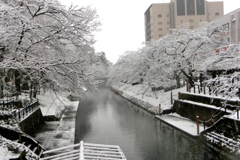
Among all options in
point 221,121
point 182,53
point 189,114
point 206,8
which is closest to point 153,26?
point 206,8

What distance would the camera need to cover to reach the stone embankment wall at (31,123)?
43.8ft

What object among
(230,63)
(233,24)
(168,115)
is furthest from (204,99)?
(233,24)

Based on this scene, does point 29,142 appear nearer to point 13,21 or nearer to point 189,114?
point 13,21

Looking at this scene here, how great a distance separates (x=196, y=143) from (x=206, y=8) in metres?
69.2

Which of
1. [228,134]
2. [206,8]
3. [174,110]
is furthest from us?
[206,8]

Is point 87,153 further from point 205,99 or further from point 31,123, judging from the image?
point 205,99

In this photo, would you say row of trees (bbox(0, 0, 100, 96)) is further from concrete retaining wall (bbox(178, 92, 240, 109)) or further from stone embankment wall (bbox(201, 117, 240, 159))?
concrete retaining wall (bbox(178, 92, 240, 109))

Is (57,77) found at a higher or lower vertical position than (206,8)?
lower

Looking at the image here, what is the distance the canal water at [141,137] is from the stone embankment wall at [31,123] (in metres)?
2.80

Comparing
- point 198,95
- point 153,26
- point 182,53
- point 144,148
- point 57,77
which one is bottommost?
point 144,148

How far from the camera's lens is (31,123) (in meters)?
15.1

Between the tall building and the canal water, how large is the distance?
55.0 meters

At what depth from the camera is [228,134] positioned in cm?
1211

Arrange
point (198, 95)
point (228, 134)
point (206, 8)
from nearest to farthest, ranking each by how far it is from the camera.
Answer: point (228, 134) → point (198, 95) → point (206, 8)
